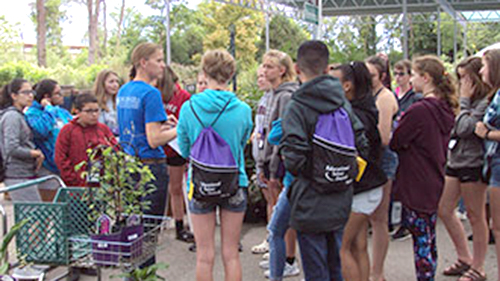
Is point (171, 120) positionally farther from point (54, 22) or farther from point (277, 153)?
point (54, 22)

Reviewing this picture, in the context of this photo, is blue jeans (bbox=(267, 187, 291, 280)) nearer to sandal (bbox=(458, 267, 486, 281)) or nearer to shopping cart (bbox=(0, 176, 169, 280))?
shopping cart (bbox=(0, 176, 169, 280))

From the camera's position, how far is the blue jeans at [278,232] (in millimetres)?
3713

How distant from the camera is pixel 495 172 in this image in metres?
3.92

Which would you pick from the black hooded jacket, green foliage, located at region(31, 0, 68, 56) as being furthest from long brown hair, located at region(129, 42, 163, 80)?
green foliage, located at region(31, 0, 68, 56)

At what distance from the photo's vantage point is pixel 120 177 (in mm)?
3018

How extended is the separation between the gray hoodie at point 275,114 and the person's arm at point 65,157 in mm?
1815

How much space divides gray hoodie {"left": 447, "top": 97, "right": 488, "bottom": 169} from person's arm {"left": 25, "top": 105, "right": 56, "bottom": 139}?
13.3 feet

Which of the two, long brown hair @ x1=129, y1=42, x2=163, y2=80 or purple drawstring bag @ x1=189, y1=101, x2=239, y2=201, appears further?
long brown hair @ x1=129, y1=42, x2=163, y2=80

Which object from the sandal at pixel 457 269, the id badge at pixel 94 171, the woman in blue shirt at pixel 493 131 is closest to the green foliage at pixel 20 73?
the id badge at pixel 94 171

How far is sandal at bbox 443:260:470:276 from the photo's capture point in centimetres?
457

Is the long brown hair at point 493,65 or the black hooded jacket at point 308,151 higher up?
the long brown hair at point 493,65

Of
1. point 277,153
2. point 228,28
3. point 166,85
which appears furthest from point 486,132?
point 228,28

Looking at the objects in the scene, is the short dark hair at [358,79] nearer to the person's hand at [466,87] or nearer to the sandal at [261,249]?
the person's hand at [466,87]

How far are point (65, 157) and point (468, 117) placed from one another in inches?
149
